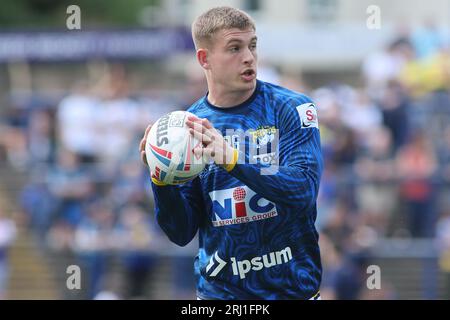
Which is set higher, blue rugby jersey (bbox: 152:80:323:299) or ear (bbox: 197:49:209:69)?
ear (bbox: 197:49:209:69)

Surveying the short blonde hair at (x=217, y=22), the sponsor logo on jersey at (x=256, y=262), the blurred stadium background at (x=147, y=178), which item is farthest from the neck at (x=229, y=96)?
the blurred stadium background at (x=147, y=178)

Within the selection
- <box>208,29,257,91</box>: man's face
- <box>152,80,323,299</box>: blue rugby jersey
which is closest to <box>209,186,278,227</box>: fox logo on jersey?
<box>152,80,323,299</box>: blue rugby jersey

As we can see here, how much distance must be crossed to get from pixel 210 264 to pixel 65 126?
10700 millimetres

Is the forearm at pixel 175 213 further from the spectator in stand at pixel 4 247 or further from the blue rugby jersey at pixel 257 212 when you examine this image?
the spectator in stand at pixel 4 247

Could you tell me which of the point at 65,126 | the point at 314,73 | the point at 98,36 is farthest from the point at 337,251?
the point at 314,73

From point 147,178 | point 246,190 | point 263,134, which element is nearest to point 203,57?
point 263,134

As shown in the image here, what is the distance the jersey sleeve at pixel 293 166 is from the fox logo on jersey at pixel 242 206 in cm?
23

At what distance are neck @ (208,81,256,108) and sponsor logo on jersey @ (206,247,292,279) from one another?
894 mm

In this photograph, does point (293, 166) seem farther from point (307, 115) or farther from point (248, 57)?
point (248, 57)

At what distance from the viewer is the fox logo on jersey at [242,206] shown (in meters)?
6.04

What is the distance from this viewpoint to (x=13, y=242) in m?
16.8

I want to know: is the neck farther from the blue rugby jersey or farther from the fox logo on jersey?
the fox logo on jersey

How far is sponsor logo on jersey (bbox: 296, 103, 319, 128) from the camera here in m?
6.03
